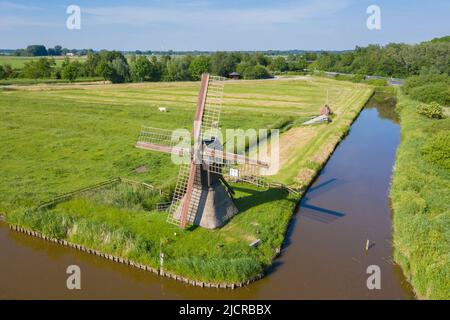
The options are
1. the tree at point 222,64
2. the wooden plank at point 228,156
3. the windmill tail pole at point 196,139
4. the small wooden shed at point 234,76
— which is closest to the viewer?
the wooden plank at point 228,156

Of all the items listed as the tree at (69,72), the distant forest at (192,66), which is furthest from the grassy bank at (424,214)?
the tree at (69,72)

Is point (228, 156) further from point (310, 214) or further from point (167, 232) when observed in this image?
point (310, 214)

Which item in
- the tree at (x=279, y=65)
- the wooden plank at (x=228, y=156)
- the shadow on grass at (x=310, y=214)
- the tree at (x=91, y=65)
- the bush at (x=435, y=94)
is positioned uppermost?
the tree at (x=279, y=65)

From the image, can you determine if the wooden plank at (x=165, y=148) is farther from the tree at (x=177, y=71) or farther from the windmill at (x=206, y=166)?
the tree at (x=177, y=71)

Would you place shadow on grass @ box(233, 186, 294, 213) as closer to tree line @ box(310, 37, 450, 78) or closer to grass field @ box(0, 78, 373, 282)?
grass field @ box(0, 78, 373, 282)

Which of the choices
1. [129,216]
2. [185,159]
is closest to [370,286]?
[185,159]

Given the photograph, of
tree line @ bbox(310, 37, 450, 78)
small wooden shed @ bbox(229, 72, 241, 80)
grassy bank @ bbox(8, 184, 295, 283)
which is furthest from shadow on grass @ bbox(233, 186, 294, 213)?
small wooden shed @ bbox(229, 72, 241, 80)

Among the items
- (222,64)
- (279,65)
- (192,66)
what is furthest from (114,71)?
(279,65)

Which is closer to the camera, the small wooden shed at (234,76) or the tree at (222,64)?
the small wooden shed at (234,76)
